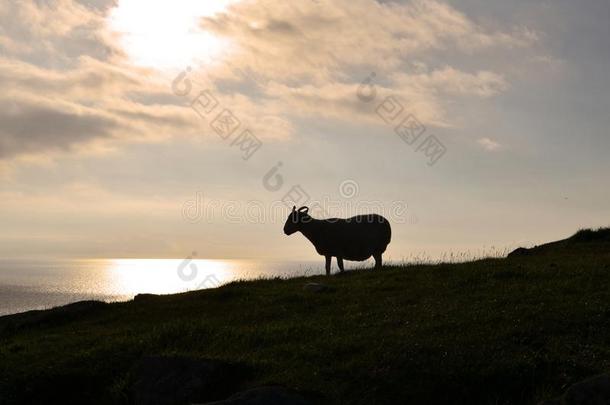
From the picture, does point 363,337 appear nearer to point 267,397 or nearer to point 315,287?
point 267,397

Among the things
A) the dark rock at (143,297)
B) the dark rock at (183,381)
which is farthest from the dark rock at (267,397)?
the dark rock at (143,297)

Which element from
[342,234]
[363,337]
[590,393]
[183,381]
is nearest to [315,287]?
[363,337]

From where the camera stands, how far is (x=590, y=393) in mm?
11039

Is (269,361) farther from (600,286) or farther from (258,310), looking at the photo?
(600,286)

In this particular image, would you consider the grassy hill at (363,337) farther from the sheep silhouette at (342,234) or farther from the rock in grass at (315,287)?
the sheep silhouette at (342,234)

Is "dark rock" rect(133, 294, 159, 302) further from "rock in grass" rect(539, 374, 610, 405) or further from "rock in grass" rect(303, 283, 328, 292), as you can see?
"rock in grass" rect(539, 374, 610, 405)

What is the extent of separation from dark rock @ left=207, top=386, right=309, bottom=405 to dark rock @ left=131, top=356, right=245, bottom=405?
245 cm

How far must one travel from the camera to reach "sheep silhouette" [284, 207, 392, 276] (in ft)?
114

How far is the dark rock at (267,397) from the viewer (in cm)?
1230

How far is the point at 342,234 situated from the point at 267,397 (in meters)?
22.4

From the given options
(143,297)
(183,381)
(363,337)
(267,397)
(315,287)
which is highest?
(143,297)

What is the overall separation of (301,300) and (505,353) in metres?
9.42

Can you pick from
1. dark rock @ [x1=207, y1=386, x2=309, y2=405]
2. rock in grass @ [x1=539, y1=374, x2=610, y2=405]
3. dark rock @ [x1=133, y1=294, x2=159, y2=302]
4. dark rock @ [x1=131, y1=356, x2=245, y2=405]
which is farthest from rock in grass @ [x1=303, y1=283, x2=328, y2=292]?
rock in grass @ [x1=539, y1=374, x2=610, y2=405]

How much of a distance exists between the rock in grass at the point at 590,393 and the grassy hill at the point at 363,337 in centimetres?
301
